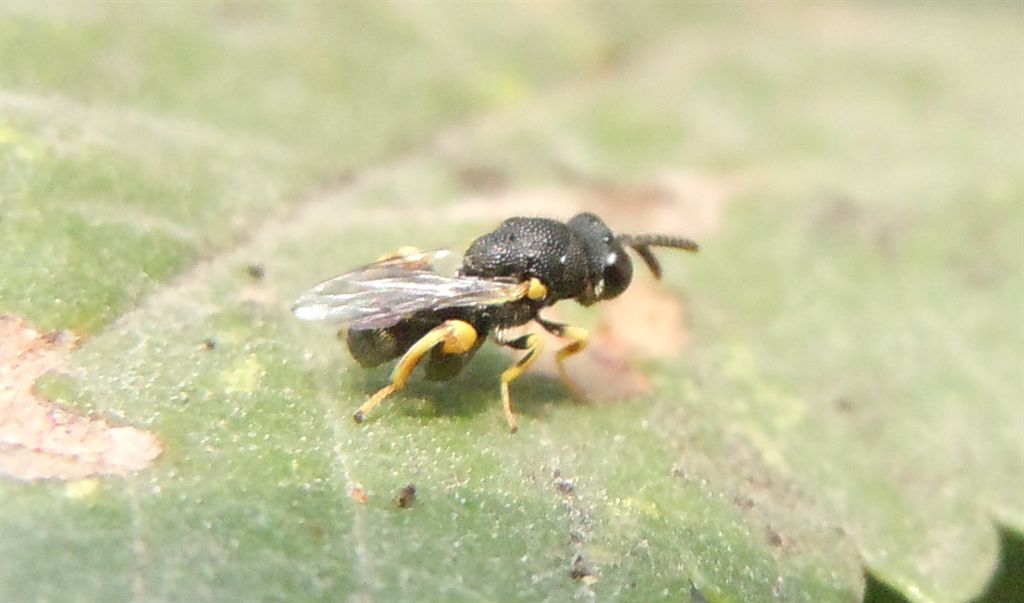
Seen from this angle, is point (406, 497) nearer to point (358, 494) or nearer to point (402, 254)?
point (358, 494)

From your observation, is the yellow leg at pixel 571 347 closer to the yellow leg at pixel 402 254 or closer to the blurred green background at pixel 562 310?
the blurred green background at pixel 562 310

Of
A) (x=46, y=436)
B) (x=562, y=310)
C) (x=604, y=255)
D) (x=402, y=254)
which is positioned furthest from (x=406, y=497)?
(x=562, y=310)

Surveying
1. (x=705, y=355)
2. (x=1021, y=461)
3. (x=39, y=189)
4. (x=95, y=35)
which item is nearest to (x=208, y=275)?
(x=39, y=189)

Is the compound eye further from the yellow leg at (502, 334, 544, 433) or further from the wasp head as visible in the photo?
the yellow leg at (502, 334, 544, 433)

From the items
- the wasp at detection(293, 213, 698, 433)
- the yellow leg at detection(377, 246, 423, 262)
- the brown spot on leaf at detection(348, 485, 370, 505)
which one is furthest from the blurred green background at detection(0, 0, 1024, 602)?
the yellow leg at detection(377, 246, 423, 262)

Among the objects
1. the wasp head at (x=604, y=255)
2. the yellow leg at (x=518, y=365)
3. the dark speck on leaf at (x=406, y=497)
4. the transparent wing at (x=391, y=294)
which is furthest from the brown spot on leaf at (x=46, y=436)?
the wasp head at (x=604, y=255)

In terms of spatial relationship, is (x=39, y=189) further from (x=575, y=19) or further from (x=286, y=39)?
(x=575, y=19)
